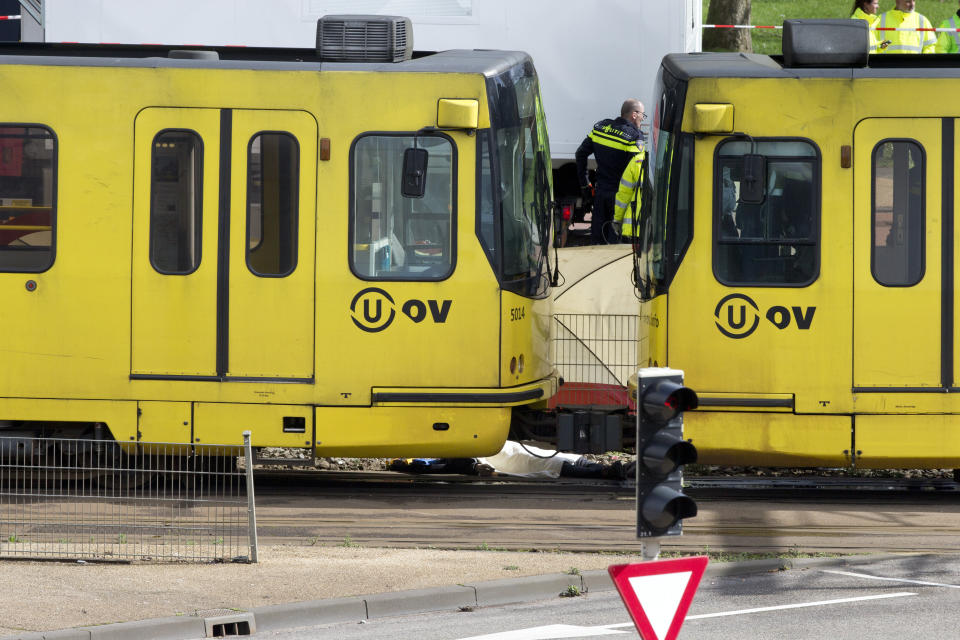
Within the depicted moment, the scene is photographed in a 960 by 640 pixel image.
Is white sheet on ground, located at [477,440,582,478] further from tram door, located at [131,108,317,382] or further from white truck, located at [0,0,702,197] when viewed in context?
white truck, located at [0,0,702,197]

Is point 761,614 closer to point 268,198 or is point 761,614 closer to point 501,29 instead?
point 268,198

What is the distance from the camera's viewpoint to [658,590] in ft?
18.0

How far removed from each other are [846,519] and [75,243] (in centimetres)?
607

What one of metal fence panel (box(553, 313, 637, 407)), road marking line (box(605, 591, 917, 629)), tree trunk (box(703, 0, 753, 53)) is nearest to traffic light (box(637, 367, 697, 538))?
road marking line (box(605, 591, 917, 629))

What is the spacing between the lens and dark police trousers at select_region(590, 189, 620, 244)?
1505cm

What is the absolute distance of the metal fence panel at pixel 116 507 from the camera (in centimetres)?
923

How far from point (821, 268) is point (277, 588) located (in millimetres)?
4937

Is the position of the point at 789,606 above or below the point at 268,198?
below

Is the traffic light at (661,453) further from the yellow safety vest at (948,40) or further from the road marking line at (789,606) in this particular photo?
the yellow safety vest at (948,40)

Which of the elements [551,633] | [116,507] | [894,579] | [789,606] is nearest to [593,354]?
[894,579]

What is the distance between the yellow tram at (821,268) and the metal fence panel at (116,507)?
3543mm

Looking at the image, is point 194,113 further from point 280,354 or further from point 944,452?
point 944,452

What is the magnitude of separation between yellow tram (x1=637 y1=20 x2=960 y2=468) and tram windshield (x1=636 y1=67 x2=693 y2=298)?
0.03 m

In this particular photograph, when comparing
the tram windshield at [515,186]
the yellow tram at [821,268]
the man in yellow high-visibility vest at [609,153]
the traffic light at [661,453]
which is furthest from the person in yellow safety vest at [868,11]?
the traffic light at [661,453]
